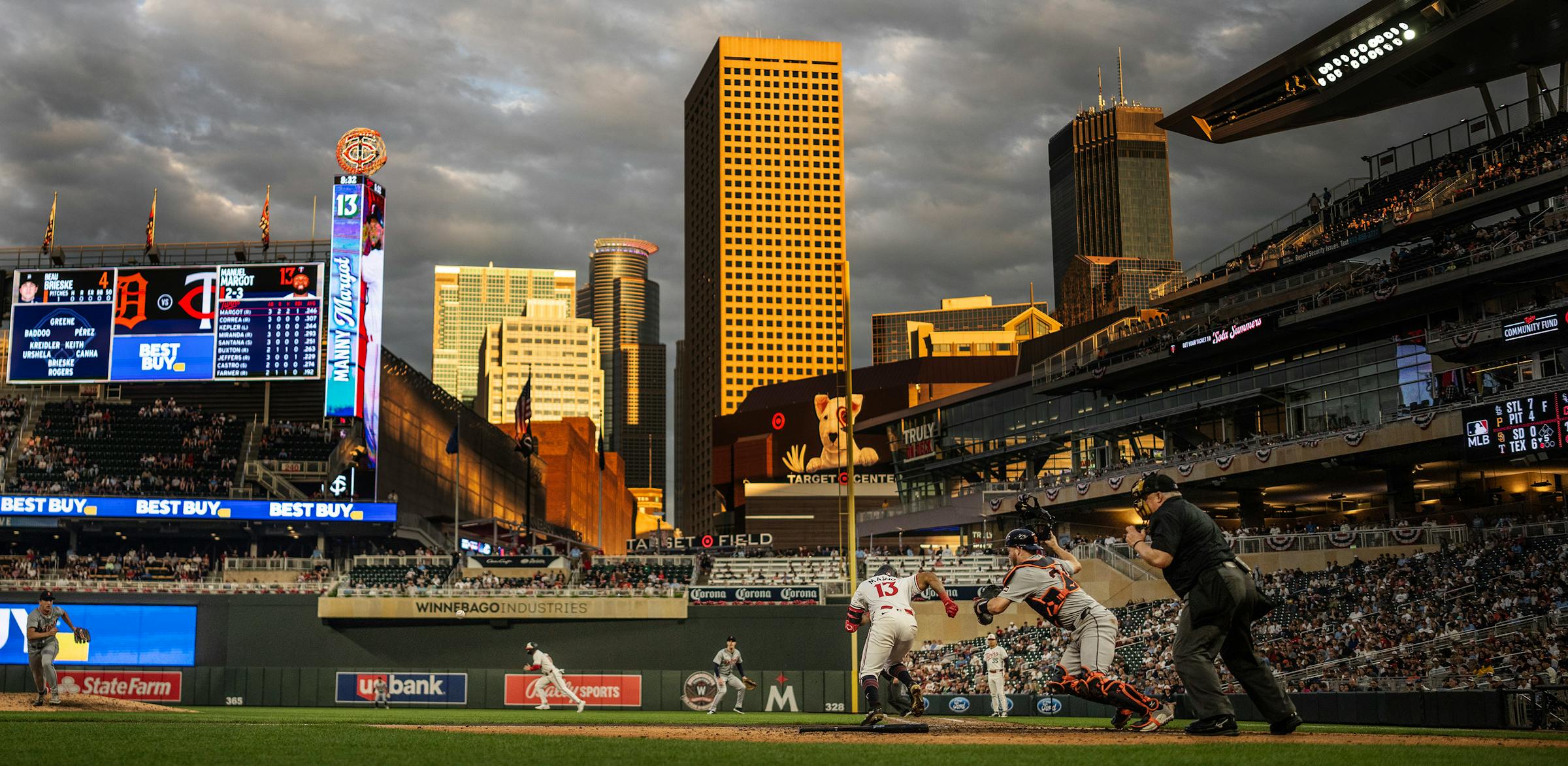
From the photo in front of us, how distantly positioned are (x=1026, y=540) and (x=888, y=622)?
2.48m

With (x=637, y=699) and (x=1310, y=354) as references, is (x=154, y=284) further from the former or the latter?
(x=1310, y=354)

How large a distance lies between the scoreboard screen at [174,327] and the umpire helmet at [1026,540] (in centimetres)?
5435

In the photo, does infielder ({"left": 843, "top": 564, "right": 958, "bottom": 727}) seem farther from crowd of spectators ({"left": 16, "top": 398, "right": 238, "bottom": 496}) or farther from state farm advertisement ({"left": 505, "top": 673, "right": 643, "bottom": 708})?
crowd of spectators ({"left": 16, "top": 398, "right": 238, "bottom": 496})

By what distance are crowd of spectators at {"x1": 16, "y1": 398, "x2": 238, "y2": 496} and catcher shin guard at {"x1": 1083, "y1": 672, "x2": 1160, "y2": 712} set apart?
5775 cm

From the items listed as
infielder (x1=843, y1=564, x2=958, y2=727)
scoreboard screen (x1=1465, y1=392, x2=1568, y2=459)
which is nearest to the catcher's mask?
infielder (x1=843, y1=564, x2=958, y2=727)

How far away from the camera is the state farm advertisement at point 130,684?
4166 centimetres

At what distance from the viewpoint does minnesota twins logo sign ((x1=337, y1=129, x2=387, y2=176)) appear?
220 feet

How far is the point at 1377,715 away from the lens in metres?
→ 26.3

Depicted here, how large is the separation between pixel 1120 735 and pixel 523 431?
5328 cm

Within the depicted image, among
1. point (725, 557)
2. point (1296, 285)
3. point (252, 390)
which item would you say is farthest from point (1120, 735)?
point (252, 390)

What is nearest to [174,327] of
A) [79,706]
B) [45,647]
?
[45,647]

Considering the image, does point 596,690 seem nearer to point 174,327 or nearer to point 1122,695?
point 1122,695

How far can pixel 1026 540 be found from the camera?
14719mm

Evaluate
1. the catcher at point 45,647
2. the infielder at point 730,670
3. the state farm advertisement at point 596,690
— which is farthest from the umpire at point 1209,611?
the state farm advertisement at point 596,690
